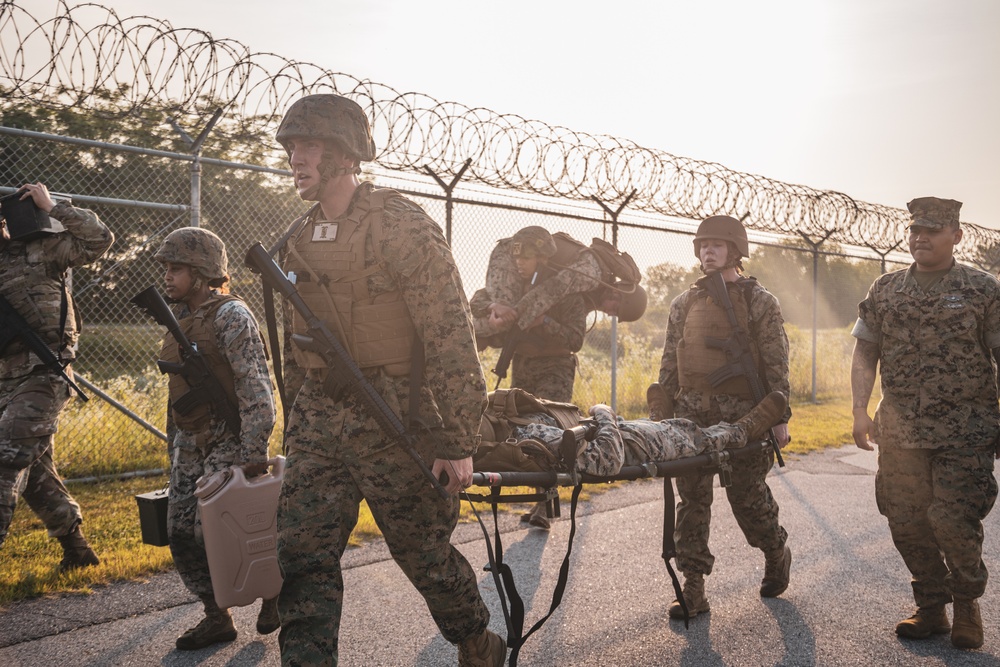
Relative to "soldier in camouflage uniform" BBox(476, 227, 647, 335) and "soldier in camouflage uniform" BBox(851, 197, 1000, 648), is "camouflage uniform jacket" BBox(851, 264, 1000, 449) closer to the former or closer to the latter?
"soldier in camouflage uniform" BBox(851, 197, 1000, 648)

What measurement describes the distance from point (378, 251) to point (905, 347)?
3.02 meters

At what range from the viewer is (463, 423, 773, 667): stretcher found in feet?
10.3

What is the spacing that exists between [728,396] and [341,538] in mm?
2532

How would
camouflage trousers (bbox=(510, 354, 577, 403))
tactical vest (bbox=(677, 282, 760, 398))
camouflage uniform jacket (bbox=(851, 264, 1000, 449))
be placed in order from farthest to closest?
camouflage trousers (bbox=(510, 354, 577, 403)) < tactical vest (bbox=(677, 282, 760, 398)) < camouflage uniform jacket (bbox=(851, 264, 1000, 449))

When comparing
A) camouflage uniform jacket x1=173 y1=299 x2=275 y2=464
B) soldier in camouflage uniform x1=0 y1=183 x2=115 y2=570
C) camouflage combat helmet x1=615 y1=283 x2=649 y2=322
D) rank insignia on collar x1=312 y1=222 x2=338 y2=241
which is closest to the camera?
rank insignia on collar x1=312 y1=222 x2=338 y2=241

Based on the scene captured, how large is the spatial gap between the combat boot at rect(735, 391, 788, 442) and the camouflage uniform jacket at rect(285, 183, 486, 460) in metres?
2.02

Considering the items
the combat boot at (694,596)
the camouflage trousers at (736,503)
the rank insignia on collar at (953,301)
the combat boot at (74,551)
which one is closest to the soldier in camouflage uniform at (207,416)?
the combat boot at (74,551)

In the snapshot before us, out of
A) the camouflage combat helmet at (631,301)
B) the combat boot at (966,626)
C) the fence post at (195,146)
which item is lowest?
the combat boot at (966,626)

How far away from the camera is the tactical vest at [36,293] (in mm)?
4531

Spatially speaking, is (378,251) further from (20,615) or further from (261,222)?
(261,222)

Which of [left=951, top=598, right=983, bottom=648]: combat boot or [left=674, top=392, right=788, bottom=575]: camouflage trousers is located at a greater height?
[left=674, top=392, right=788, bottom=575]: camouflage trousers

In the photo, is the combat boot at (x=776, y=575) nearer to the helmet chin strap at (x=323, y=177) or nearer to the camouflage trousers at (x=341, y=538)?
the camouflage trousers at (x=341, y=538)

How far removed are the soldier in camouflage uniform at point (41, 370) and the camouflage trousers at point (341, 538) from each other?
2.39 m

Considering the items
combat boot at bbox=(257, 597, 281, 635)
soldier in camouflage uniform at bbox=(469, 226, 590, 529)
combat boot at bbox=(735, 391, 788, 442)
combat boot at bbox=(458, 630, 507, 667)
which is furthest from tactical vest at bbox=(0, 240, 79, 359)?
combat boot at bbox=(735, 391, 788, 442)
